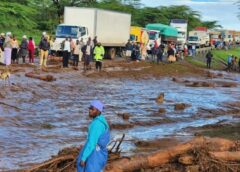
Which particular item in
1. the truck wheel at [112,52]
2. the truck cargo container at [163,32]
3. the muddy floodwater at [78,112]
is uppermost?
the truck cargo container at [163,32]

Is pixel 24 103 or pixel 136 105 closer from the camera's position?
pixel 24 103

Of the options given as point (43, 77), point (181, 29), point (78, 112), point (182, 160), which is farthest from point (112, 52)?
point (182, 160)

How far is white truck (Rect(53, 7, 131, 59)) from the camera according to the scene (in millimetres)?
33706

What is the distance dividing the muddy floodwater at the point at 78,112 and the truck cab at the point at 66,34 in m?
5.57

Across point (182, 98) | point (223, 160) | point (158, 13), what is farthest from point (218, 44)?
point (223, 160)

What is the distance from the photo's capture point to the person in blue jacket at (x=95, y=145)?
688 centimetres

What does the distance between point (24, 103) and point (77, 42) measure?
13594mm

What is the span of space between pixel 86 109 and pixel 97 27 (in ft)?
63.5

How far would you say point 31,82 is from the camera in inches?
870

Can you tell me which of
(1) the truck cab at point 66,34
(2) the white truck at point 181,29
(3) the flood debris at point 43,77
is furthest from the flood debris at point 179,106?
(2) the white truck at point 181,29

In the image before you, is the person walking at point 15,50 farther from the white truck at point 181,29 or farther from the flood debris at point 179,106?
the white truck at point 181,29

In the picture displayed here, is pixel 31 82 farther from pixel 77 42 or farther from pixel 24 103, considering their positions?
pixel 77 42

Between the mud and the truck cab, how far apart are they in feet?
3.16

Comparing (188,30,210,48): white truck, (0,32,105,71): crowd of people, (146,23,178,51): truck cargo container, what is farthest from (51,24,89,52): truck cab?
(188,30,210,48): white truck
